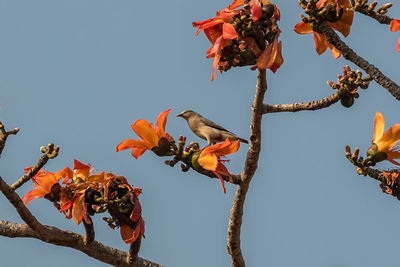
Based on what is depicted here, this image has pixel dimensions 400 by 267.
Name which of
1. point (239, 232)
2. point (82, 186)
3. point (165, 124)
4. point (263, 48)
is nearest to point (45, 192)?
point (82, 186)

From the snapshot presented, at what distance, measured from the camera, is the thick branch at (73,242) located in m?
4.05

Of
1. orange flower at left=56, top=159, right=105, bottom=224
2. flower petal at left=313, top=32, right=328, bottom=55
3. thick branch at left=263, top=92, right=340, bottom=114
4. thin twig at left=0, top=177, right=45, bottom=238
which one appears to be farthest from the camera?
flower petal at left=313, top=32, right=328, bottom=55

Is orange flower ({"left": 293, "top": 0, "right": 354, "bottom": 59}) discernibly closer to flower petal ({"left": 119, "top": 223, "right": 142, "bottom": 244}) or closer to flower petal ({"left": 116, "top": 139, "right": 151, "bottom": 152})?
flower petal ({"left": 116, "top": 139, "right": 151, "bottom": 152})

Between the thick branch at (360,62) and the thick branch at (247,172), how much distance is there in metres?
0.45

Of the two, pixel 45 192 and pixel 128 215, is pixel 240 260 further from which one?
pixel 45 192

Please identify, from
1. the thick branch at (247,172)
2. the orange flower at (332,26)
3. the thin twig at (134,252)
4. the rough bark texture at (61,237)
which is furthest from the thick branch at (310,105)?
the rough bark texture at (61,237)

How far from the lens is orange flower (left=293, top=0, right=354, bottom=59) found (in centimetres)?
424

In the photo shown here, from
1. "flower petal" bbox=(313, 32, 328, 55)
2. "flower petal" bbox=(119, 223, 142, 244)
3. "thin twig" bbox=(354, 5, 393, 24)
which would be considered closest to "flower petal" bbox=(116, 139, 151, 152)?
"flower petal" bbox=(119, 223, 142, 244)

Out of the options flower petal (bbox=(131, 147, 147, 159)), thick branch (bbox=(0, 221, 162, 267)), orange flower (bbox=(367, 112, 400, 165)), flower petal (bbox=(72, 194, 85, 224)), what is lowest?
thick branch (bbox=(0, 221, 162, 267))

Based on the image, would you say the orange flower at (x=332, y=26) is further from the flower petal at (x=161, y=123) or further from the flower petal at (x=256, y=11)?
the flower petal at (x=161, y=123)

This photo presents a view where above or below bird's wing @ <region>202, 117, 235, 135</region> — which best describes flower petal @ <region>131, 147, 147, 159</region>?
below

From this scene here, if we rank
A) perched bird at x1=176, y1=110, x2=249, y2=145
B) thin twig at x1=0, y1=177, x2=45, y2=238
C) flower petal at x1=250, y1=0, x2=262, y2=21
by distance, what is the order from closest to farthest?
thin twig at x1=0, y1=177, x2=45, y2=238
flower petal at x1=250, y1=0, x2=262, y2=21
perched bird at x1=176, y1=110, x2=249, y2=145

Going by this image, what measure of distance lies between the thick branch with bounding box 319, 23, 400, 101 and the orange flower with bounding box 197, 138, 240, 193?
2.78 feet

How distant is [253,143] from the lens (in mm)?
4250
